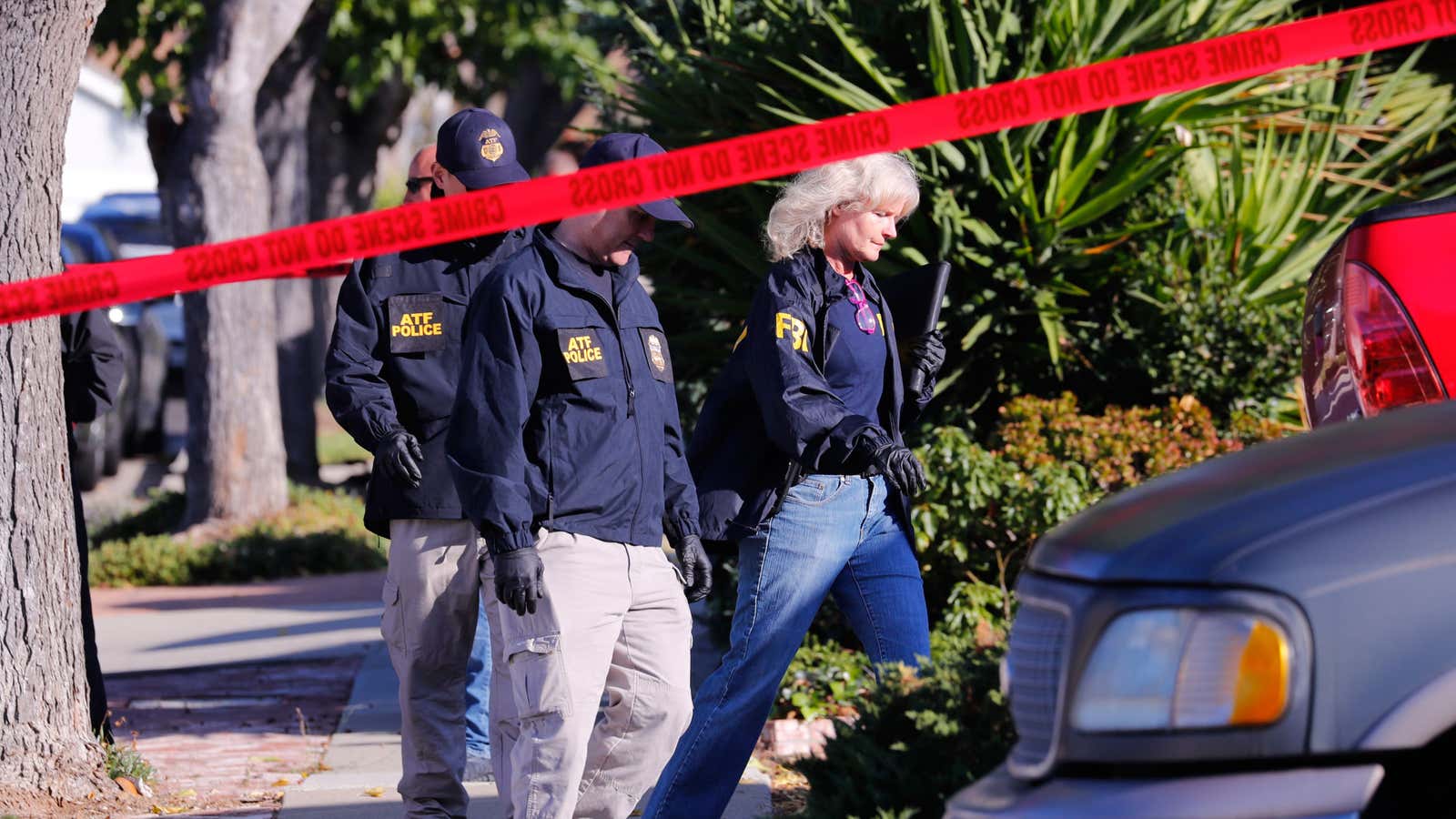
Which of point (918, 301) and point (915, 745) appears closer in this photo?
point (915, 745)

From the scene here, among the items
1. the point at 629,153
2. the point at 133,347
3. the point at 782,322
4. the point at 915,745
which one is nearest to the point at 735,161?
the point at 629,153

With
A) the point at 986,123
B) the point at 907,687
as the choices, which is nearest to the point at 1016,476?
the point at 986,123

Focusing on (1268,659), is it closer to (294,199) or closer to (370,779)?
(370,779)

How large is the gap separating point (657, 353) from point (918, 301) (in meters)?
1.04

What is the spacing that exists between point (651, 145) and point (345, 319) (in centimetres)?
111

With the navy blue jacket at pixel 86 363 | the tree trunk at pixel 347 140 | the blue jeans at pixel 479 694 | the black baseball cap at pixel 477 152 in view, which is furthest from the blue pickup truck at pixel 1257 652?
the tree trunk at pixel 347 140

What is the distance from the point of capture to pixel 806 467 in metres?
4.19

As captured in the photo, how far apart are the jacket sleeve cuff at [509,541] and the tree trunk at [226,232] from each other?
28.4ft

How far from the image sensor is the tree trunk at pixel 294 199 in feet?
48.4

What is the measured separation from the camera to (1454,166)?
25.2 ft

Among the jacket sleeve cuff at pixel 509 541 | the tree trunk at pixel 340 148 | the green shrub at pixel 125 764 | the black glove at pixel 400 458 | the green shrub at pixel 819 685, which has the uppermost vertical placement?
the tree trunk at pixel 340 148

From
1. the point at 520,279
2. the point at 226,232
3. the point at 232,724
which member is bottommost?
the point at 232,724

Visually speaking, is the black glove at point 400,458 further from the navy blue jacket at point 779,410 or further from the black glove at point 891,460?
the black glove at point 891,460

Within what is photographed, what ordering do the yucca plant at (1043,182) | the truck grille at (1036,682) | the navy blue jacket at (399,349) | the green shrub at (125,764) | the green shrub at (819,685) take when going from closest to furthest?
the truck grille at (1036,682)
the navy blue jacket at (399,349)
the green shrub at (125,764)
the green shrub at (819,685)
the yucca plant at (1043,182)
